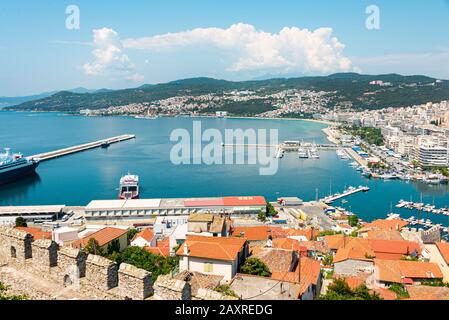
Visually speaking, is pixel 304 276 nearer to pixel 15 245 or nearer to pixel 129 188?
pixel 15 245

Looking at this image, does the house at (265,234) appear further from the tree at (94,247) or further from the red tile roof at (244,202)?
the red tile roof at (244,202)

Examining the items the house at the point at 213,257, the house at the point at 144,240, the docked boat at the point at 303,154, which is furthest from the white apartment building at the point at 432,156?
the house at the point at 213,257

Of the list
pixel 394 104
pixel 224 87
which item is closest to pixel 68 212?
pixel 394 104

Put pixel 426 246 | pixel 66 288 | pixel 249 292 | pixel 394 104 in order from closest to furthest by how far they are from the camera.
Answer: pixel 66 288 → pixel 249 292 → pixel 426 246 → pixel 394 104

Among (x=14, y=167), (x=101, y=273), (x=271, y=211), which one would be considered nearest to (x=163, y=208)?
(x=271, y=211)

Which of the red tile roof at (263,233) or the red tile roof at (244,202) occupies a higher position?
the red tile roof at (263,233)

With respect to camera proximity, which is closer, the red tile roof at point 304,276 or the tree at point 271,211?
the red tile roof at point 304,276
